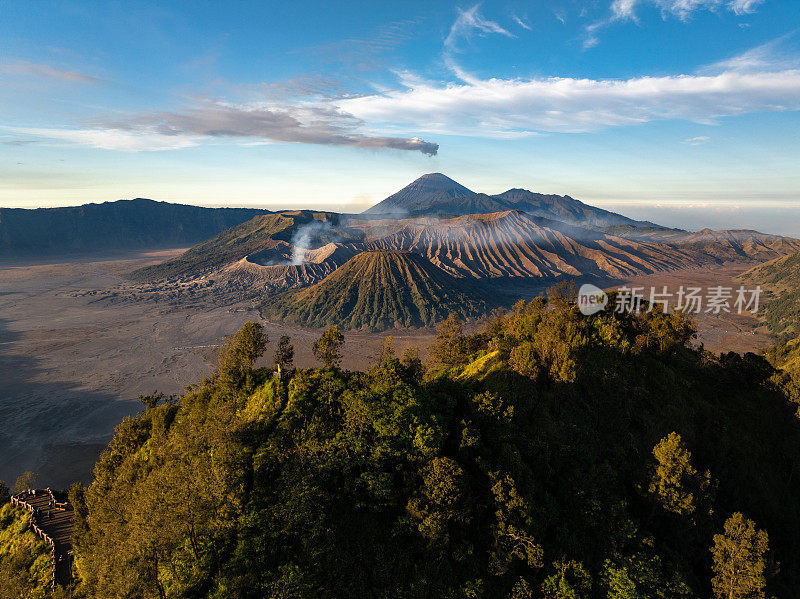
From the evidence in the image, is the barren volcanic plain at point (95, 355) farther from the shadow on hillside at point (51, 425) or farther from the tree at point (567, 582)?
the tree at point (567, 582)

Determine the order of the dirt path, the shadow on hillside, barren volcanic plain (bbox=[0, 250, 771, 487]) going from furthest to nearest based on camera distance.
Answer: barren volcanic plain (bbox=[0, 250, 771, 487]) < the shadow on hillside < the dirt path

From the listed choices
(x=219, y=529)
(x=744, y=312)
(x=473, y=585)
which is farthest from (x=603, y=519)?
(x=744, y=312)

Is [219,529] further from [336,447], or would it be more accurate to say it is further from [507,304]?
[507,304]
